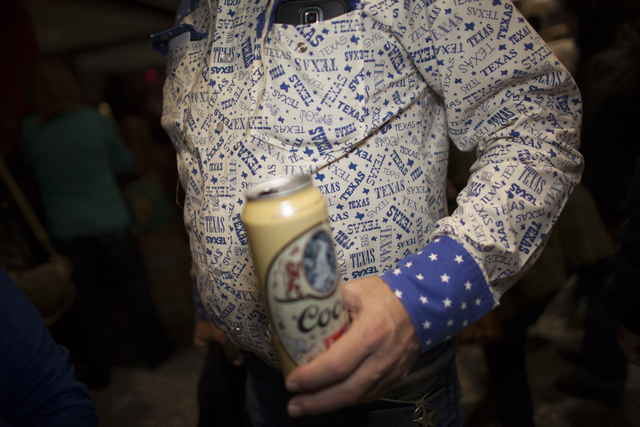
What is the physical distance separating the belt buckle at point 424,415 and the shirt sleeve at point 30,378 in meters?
0.65

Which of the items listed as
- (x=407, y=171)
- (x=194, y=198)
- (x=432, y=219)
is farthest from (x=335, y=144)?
(x=194, y=198)

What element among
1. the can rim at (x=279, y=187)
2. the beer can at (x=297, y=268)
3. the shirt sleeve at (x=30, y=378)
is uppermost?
the can rim at (x=279, y=187)

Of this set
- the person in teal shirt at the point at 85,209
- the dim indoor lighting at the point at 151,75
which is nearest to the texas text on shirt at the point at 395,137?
the person in teal shirt at the point at 85,209

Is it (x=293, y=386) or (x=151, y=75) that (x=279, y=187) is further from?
(x=151, y=75)

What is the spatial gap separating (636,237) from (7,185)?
225 cm

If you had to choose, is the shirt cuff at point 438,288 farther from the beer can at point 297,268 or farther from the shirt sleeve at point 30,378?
the shirt sleeve at point 30,378

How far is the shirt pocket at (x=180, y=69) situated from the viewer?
764 millimetres

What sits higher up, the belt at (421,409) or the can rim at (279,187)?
the can rim at (279,187)

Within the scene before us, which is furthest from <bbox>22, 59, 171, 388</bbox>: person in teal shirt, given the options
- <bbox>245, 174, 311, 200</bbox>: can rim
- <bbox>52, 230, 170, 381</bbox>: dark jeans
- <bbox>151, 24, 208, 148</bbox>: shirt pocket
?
<bbox>245, 174, 311, 200</bbox>: can rim

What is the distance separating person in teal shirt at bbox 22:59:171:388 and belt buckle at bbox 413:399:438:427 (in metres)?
2.01

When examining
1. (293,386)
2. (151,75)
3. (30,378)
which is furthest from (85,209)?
(151,75)

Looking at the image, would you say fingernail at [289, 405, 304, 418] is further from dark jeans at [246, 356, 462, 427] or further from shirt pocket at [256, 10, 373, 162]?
shirt pocket at [256, 10, 373, 162]

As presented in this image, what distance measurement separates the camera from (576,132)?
0.61 m

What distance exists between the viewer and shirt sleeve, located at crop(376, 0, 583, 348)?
529 mm
